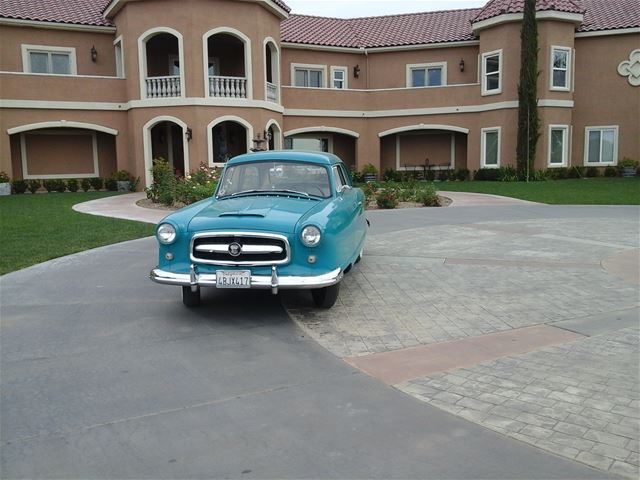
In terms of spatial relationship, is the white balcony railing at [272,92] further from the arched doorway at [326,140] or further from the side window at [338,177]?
the side window at [338,177]

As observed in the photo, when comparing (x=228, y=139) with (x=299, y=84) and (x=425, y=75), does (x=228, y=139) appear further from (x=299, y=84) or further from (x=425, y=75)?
(x=425, y=75)

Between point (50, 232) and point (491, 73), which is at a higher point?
point (491, 73)

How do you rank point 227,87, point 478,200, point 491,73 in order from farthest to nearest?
point 491,73 < point 227,87 < point 478,200

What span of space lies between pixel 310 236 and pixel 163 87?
60.8ft

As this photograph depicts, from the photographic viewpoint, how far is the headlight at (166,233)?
6.23 metres

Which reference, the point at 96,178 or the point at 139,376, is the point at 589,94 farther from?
the point at 139,376

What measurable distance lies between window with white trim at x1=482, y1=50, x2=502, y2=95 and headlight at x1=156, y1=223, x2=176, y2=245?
22.9 m

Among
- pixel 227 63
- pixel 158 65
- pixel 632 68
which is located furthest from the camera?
pixel 632 68

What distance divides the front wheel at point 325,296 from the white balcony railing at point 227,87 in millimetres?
17449

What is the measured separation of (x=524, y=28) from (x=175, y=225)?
74.5ft

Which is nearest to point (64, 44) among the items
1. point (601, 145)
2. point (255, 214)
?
point (255, 214)

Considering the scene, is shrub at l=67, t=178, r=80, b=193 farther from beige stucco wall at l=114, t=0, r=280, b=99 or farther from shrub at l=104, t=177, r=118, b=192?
beige stucco wall at l=114, t=0, r=280, b=99

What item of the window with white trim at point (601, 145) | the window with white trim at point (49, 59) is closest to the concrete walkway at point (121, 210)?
the window with white trim at point (49, 59)

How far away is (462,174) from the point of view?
90.9ft
